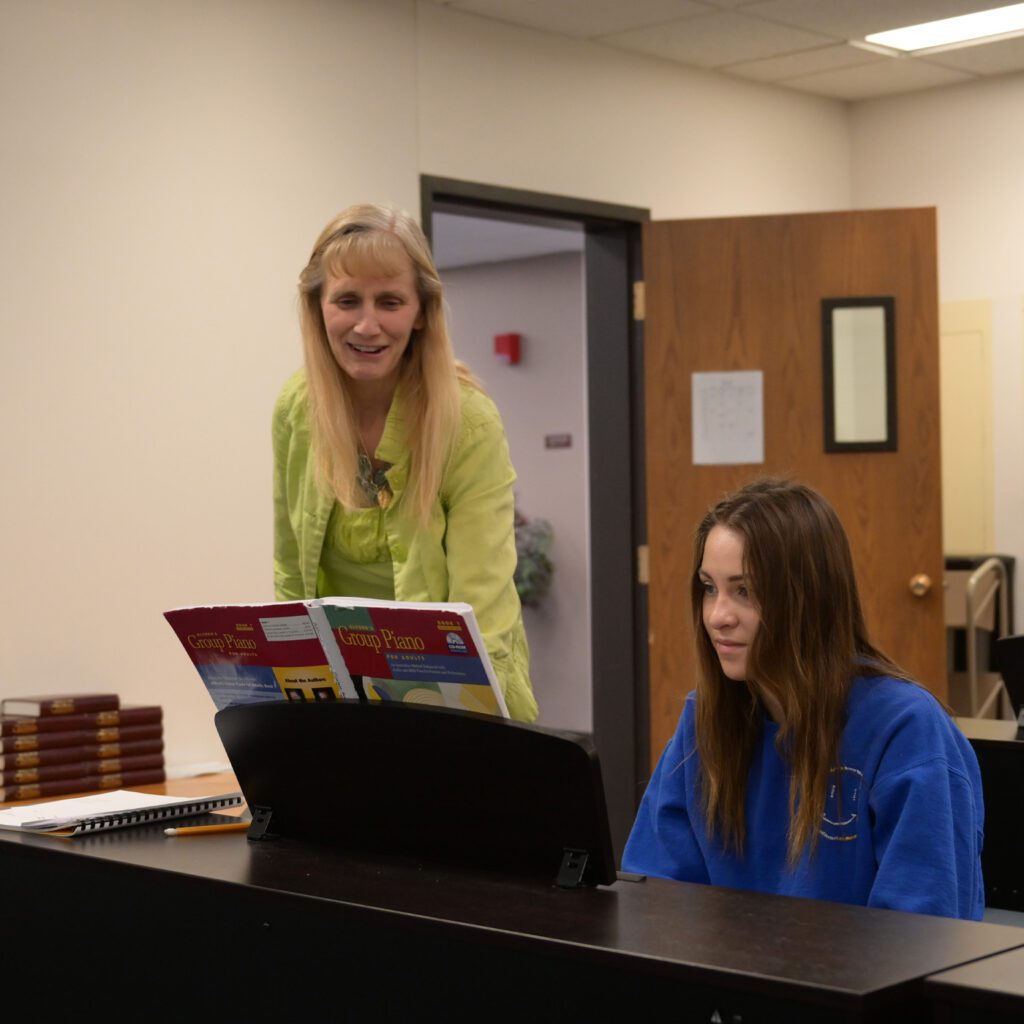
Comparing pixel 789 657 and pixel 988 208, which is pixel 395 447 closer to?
pixel 789 657

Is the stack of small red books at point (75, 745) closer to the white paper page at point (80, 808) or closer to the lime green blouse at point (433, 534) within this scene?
the lime green blouse at point (433, 534)

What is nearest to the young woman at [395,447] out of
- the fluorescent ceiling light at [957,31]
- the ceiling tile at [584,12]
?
the ceiling tile at [584,12]

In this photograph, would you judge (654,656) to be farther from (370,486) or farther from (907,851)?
(907,851)

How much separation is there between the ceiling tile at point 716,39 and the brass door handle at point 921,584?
5.71 feet

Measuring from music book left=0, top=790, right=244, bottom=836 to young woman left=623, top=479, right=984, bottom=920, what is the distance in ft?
1.81

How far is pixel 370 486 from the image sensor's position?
7.63ft

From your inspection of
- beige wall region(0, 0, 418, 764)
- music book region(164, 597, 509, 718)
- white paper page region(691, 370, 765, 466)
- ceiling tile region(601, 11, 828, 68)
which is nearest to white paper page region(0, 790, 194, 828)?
music book region(164, 597, 509, 718)

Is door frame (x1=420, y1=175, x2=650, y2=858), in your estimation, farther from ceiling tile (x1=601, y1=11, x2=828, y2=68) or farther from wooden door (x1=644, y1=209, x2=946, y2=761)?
ceiling tile (x1=601, y1=11, x2=828, y2=68)

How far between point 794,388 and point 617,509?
0.72m

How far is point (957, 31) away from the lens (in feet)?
16.6

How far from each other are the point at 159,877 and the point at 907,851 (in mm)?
809

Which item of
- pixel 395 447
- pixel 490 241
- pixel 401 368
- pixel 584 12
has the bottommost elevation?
pixel 395 447

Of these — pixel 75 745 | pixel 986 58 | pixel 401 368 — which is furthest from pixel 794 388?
pixel 401 368

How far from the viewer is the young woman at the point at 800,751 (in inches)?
70.6
